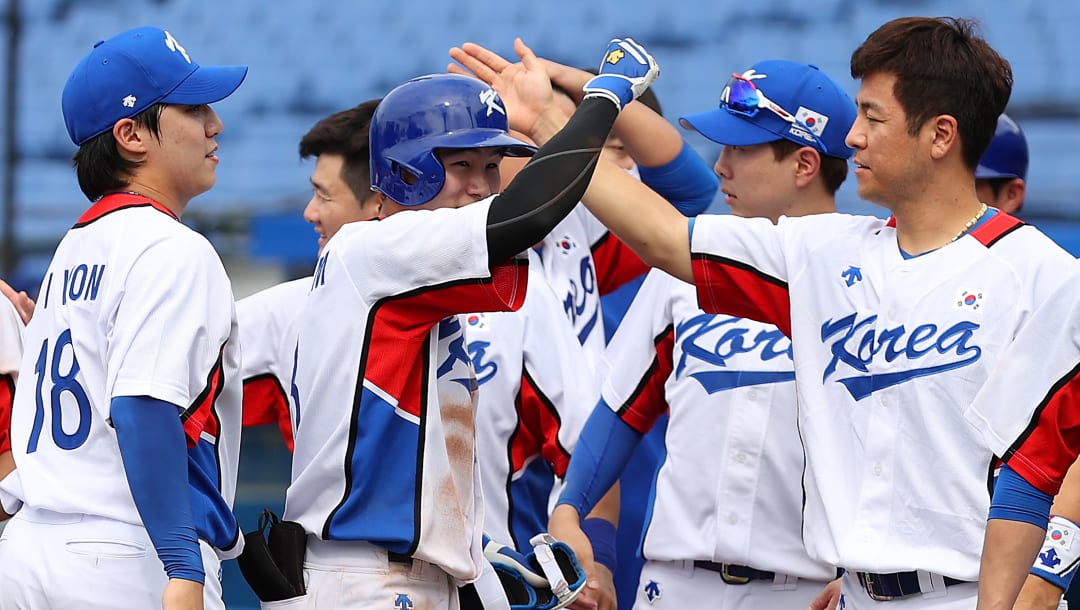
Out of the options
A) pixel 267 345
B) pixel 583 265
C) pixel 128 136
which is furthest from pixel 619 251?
pixel 128 136

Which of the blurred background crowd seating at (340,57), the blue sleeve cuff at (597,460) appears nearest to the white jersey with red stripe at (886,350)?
the blue sleeve cuff at (597,460)

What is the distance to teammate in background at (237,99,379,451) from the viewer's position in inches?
153

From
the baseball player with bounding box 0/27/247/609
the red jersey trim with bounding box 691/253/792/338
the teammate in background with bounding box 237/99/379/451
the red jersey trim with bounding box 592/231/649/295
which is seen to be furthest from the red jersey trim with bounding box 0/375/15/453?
the red jersey trim with bounding box 592/231/649/295

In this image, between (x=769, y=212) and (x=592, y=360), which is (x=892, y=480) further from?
(x=592, y=360)

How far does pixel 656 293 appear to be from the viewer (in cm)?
384

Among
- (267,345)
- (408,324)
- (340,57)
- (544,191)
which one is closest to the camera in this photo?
(544,191)

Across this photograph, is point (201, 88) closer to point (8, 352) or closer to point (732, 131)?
point (8, 352)

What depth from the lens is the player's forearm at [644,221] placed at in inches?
118

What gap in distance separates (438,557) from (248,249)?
317 inches

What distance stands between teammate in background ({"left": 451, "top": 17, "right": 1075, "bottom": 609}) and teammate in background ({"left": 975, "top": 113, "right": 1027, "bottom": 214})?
145 centimetres

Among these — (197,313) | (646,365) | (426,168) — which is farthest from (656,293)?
(197,313)

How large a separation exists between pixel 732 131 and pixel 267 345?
1424 mm

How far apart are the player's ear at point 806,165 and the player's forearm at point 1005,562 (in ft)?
4.78

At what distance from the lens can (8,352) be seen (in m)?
3.43
